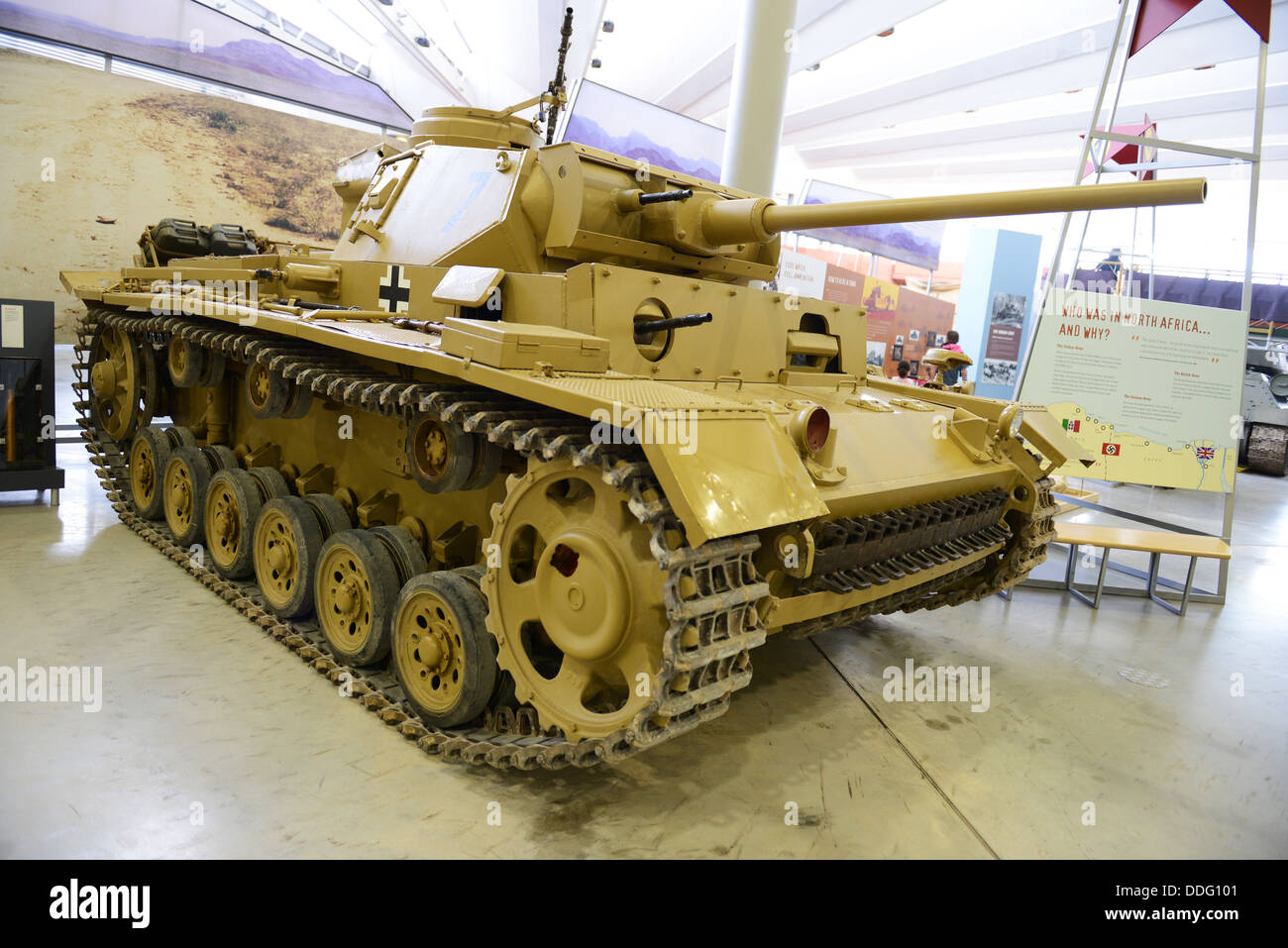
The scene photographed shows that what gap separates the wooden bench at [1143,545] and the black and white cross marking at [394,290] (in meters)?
5.18

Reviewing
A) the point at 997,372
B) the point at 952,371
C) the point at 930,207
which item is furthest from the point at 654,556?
the point at 997,372

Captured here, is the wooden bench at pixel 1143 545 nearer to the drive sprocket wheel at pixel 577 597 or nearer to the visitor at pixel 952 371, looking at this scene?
the visitor at pixel 952 371

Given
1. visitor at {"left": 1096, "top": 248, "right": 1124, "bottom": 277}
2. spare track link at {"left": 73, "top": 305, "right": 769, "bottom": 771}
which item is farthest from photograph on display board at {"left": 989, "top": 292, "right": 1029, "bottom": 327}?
spare track link at {"left": 73, "top": 305, "right": 769, "bottom": 771}

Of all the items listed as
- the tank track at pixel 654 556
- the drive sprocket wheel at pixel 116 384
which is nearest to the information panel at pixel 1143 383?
the tank track at pixel 654 556

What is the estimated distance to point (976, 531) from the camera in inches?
198

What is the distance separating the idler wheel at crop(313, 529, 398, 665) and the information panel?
5.54m

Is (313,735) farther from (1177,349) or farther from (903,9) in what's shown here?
(903,9)

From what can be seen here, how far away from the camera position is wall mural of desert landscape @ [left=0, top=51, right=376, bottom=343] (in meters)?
8.84

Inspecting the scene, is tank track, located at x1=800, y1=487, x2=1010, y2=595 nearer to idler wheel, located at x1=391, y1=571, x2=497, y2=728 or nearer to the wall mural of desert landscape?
idler wheel, located at x1=391, y1=571, x2=497, y2=728

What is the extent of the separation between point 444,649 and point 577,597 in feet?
3.28

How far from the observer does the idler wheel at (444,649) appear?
386 centimetres

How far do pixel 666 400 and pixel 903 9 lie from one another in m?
13.6

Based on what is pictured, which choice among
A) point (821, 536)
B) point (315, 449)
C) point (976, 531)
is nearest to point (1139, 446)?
point (976, 531)

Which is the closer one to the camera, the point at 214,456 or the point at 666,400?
the point at 666,400
